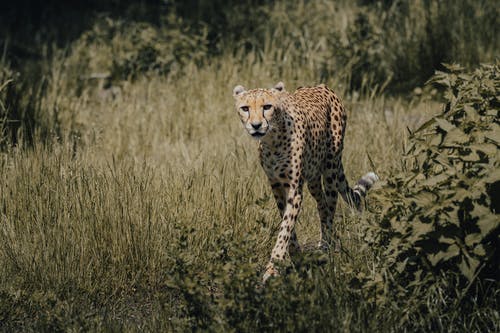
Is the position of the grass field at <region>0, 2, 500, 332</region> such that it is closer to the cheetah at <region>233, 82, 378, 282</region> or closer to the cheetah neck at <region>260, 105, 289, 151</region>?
the cheetah at <region>233, 82, 378, 282</region>

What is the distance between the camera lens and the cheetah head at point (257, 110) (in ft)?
16.5

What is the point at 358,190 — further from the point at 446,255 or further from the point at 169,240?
the point at 446,255

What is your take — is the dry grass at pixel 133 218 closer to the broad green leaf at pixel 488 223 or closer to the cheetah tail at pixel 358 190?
the cheetah tail at pixel 358 190

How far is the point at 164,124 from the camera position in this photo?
828cm

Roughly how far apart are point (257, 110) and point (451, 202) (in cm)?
141

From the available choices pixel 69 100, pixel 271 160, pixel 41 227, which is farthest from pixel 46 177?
pixel 69 100

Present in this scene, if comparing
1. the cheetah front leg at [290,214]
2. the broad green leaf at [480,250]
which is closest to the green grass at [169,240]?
the cheetah front leg at [290,214]

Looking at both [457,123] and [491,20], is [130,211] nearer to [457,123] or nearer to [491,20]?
[457,123]

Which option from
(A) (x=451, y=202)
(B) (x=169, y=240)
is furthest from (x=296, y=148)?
(A) (x=451, y=202)

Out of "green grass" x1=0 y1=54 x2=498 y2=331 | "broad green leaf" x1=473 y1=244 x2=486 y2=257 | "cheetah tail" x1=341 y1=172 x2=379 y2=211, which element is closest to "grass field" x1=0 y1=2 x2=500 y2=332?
"green grass" x1=0 y1=54 x2=498 y2=331

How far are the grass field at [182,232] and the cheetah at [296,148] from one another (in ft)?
0.54

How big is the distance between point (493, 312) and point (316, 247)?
6.14 feet

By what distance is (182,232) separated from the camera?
14.8ft

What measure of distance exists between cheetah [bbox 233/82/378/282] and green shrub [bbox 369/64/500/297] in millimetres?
677
